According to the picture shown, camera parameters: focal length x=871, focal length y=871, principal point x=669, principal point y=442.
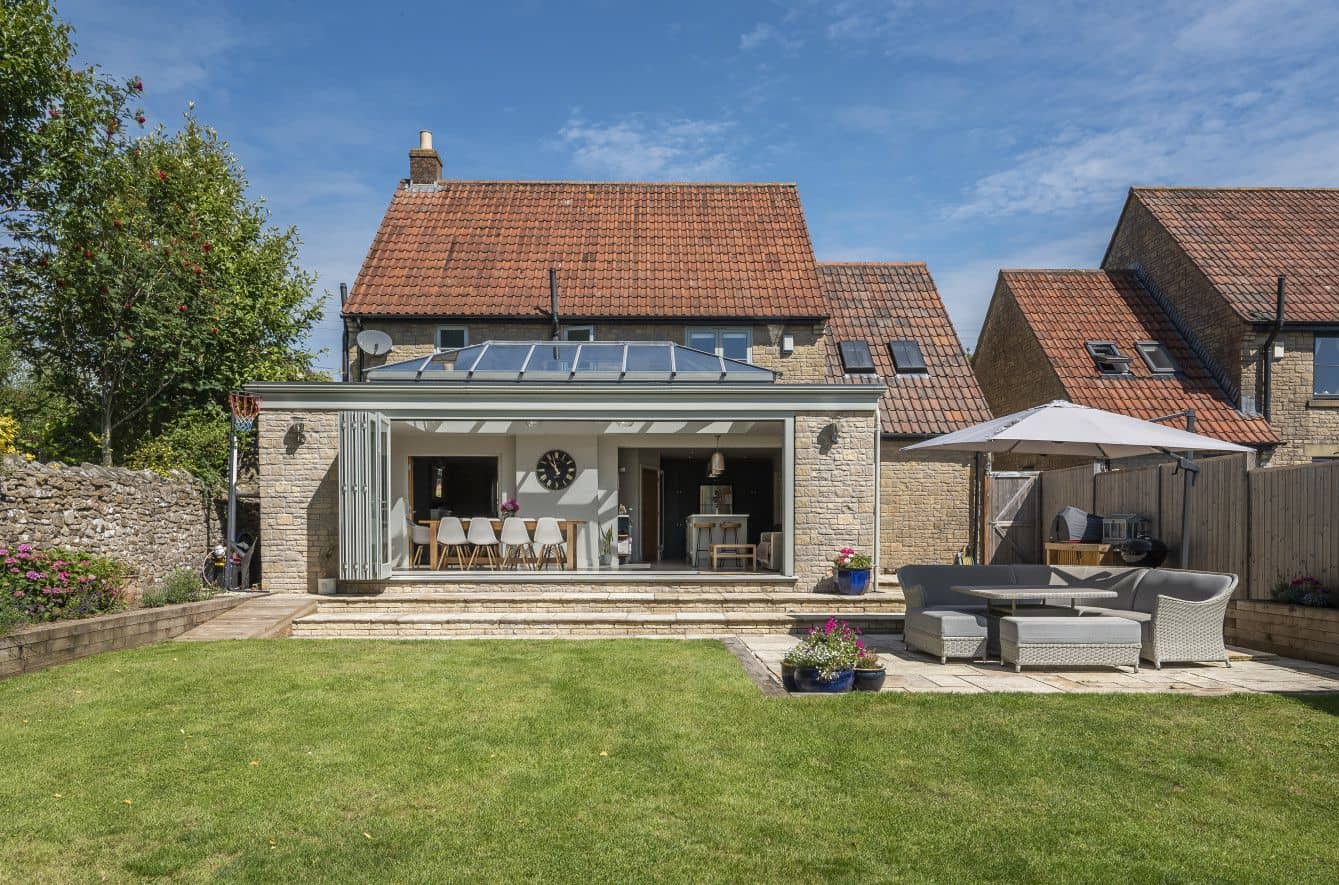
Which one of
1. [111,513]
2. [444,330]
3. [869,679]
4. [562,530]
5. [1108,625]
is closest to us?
[869,679]

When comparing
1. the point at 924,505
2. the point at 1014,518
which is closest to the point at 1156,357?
the point at 1014,518

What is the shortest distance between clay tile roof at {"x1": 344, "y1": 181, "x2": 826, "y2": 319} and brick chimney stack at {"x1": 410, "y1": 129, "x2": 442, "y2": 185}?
0.93ft

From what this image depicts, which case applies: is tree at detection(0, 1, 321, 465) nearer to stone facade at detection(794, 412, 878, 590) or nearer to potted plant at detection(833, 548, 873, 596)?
stone facade at detection(794, 412, 878, 590)

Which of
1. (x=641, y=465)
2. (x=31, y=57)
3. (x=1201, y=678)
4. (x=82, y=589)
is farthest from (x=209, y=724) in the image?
Answer: (x=31, y=57)

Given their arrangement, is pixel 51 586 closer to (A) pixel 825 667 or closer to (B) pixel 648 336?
(A) pixel 825 667

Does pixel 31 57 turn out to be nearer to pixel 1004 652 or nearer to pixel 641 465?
pixel 641 465

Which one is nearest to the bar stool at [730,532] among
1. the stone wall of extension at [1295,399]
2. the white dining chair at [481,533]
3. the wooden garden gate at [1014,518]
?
Result: the white dining chair at [481,533]

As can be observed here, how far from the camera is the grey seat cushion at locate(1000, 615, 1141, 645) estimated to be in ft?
27.8

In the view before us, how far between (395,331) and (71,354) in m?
6.47

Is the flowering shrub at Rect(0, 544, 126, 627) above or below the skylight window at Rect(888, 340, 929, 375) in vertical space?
below

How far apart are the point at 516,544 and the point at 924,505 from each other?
26.8 ft

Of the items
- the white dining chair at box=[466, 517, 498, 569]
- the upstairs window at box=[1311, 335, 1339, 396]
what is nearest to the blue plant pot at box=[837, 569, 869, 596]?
the white dining chair at box=[466, 517, 498, 569]

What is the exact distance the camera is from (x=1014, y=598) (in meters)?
8.88

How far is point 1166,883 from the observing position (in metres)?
3.90
